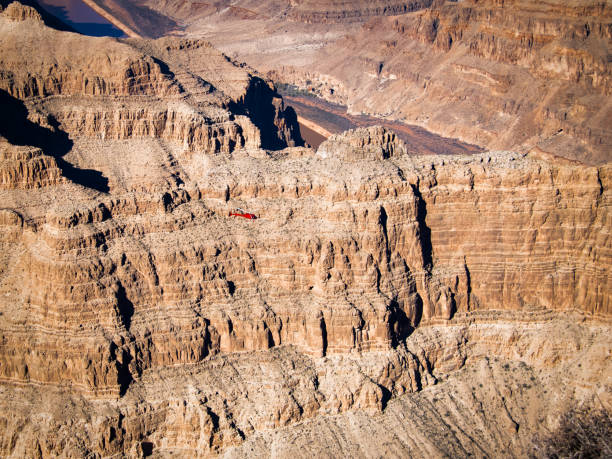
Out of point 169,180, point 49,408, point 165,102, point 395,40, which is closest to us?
point 49,408

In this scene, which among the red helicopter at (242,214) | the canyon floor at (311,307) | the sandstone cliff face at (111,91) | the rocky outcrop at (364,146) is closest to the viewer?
the canyon floor at (311,307)

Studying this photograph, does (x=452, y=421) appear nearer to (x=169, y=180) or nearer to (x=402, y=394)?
(x=402, y=394)

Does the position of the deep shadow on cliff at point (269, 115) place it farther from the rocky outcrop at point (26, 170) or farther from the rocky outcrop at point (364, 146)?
the rocky outcrop at point (364, 146)

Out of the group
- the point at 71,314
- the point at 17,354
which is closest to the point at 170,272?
the point at 71,314

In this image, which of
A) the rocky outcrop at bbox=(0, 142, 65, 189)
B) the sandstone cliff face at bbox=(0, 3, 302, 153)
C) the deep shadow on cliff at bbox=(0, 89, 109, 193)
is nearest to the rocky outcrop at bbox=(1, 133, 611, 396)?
the rocky outcrop at bbox=(0, 142, 65, 189)

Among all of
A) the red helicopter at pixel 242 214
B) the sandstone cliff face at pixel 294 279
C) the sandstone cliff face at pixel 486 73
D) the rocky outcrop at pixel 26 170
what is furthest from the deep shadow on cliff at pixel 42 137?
the sandstone cliff face at pixel 486 73

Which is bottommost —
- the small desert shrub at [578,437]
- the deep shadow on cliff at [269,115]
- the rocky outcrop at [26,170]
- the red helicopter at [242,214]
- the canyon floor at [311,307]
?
the small desert shrub at [578,437]
